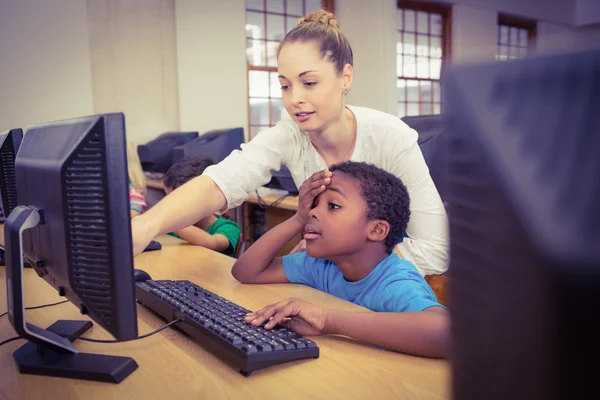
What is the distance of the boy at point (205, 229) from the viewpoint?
1749mm

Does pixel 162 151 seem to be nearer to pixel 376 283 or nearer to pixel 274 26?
pixel 274 26

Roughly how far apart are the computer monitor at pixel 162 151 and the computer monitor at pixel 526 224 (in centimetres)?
345

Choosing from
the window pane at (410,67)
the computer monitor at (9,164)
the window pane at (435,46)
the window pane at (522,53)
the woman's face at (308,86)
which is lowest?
the computer monitor at (9,164)

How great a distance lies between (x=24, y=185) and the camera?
2.70 feet

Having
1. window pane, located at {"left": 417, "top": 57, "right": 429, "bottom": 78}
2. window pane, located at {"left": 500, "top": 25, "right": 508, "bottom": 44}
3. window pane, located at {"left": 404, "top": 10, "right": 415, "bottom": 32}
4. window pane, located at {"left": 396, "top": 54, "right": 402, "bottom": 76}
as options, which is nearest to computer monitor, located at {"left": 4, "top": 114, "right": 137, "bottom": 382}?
window pane, located at {"left": 396, "top": 54, "right": 402, "bottom": 76}

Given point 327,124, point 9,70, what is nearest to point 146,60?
point 9,70

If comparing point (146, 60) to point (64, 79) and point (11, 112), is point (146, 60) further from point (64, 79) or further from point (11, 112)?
point (11, 112)

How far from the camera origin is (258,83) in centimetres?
492

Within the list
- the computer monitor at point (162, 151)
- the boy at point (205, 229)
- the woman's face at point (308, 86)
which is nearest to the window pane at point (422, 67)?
the computer monitor at point (162, 151)

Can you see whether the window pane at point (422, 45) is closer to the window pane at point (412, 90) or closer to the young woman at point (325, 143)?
the window pane at point (412, 90)

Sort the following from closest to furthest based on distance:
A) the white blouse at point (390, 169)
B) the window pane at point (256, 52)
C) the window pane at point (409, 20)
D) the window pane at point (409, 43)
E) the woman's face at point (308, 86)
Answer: the white blouse at point (390, 169)
the woman's face at point (308, 86)
the window pane at point (256, 52)
the window pane at point (409, 20)
the window pane at point (409, 43)

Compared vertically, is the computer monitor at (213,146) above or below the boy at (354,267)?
above

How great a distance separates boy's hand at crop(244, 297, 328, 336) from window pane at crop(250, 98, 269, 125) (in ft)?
13.7

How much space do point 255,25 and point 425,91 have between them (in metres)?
2.46
